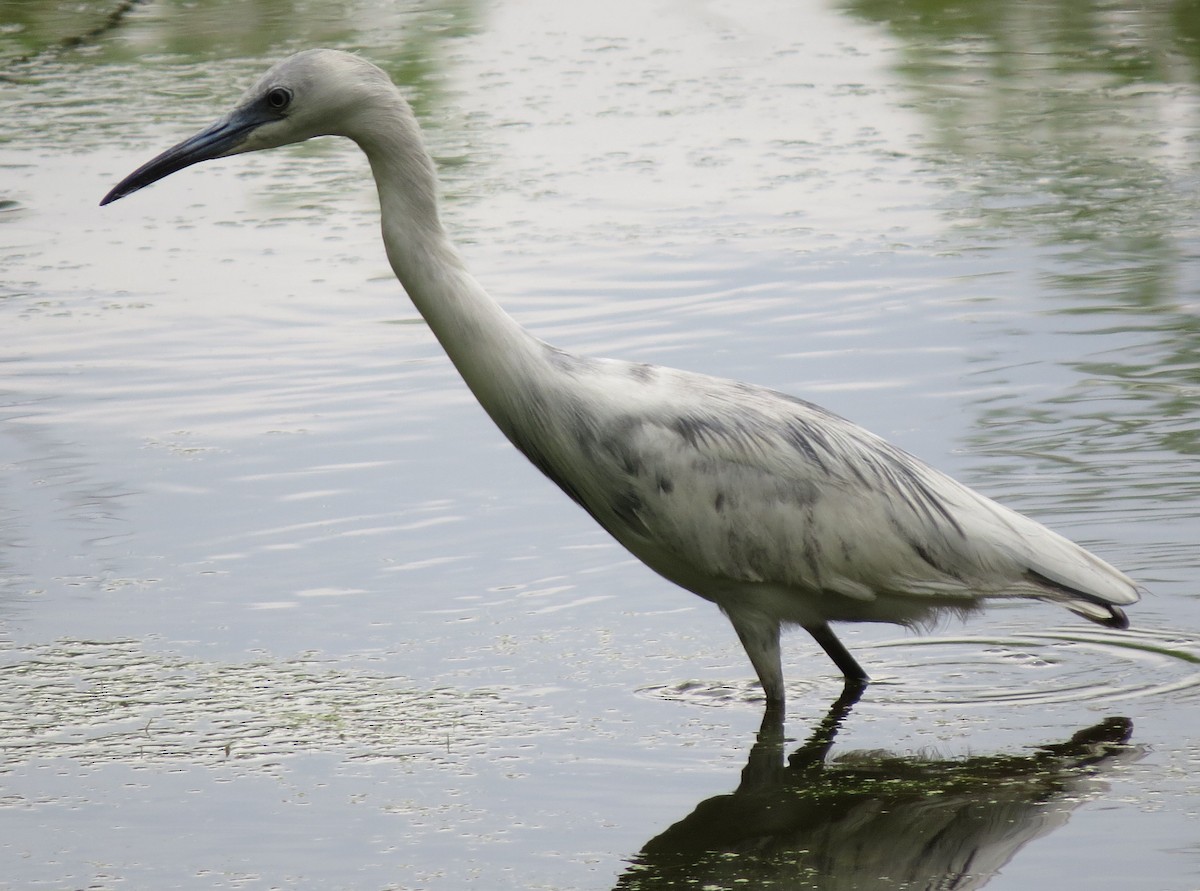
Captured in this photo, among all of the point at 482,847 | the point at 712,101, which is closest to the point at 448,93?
the point at 712,101

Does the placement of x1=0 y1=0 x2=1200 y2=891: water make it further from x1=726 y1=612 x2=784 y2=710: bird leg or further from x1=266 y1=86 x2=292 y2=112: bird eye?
x1=266 y1=86 x2=292 y2=112: bird eye

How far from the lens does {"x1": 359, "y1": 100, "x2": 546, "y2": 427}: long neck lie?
17.4 feet

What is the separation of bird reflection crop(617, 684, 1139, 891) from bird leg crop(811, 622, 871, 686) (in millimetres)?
265

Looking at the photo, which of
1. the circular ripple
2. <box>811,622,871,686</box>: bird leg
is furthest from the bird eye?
the circular ripple

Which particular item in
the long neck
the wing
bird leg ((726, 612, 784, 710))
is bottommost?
bird leg ((726, 612, 784, 710))

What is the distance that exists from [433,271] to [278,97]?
66cm

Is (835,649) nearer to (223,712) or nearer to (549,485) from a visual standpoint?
(223,712)

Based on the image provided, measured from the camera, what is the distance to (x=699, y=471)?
535 centimetres

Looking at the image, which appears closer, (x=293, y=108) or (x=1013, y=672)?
(x=293, y=108)

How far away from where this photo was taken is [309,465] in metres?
7.73

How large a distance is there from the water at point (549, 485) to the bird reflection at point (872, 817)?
2cm

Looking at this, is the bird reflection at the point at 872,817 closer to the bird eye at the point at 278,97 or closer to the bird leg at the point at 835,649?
the bird leg at the point at 835,649

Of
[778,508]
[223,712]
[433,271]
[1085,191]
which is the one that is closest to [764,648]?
[778,508]

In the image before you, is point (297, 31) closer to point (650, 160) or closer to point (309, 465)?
point (650, 160)
